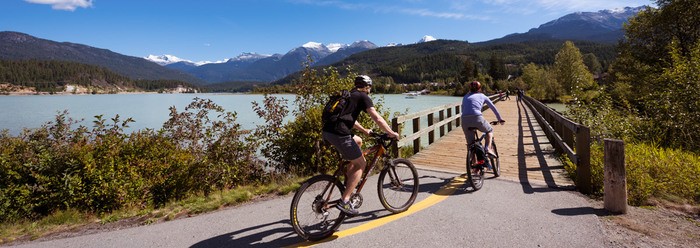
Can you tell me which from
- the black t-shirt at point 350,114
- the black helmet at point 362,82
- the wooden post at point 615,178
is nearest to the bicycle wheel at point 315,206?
the black t-shirt at point 350,114

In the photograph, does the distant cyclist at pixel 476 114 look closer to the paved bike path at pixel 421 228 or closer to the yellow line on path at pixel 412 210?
the yellow line on path at pixel 412 210

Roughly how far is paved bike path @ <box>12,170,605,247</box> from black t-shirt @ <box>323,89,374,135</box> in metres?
1.24

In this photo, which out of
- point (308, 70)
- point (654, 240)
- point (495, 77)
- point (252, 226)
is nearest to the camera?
point (654, 240)

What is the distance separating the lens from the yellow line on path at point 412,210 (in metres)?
4.07

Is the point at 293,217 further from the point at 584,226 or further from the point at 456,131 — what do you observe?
the point at 456,131

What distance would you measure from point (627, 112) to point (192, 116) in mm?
13181

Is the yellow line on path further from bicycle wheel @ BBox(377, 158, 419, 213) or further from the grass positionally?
the grass

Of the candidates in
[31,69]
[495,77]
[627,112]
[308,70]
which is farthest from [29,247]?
[31,69]

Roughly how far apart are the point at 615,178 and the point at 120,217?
686 cm

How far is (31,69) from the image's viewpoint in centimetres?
19600

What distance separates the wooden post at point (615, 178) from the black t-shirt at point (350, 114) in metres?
3.33

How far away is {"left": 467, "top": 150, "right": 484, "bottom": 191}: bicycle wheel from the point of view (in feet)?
19.1

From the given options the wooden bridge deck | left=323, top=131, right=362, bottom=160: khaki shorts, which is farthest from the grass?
the wooden bridge deck

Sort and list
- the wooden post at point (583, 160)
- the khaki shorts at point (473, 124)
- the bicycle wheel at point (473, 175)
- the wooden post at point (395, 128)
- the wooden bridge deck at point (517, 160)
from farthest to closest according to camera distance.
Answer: the wooden post at point (395, 128)
the wooden bridge deck at point (517, 160)
the khaki shorts at point (473, 124)
the bicycle wheel at point (473, 175)
the wooden post at point (583, 160)
